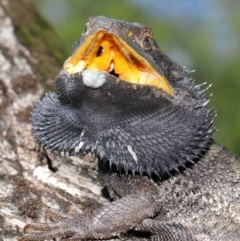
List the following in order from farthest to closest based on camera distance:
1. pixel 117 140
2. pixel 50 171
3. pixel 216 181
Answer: pixel 50 171 → pixel 216 181 → pixel 117 140

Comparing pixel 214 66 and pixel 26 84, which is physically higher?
pixel 214 66

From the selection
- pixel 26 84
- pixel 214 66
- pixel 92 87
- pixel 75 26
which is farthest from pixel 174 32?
pixel 92 87

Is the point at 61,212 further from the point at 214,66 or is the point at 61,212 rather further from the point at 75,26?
the point at 214,66

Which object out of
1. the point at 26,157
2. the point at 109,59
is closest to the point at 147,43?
the point at 109,59

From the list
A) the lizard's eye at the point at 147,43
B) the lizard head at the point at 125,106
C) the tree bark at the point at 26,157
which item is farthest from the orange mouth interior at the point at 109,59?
the tree bark at the point at 26,157

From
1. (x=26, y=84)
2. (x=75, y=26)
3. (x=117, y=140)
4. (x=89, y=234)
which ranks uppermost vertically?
(x=75, y=26)

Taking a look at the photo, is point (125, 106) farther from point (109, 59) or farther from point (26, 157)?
point (26, 157)

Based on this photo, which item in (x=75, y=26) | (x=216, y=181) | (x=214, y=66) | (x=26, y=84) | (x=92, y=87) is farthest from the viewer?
(x=214, y=66)
